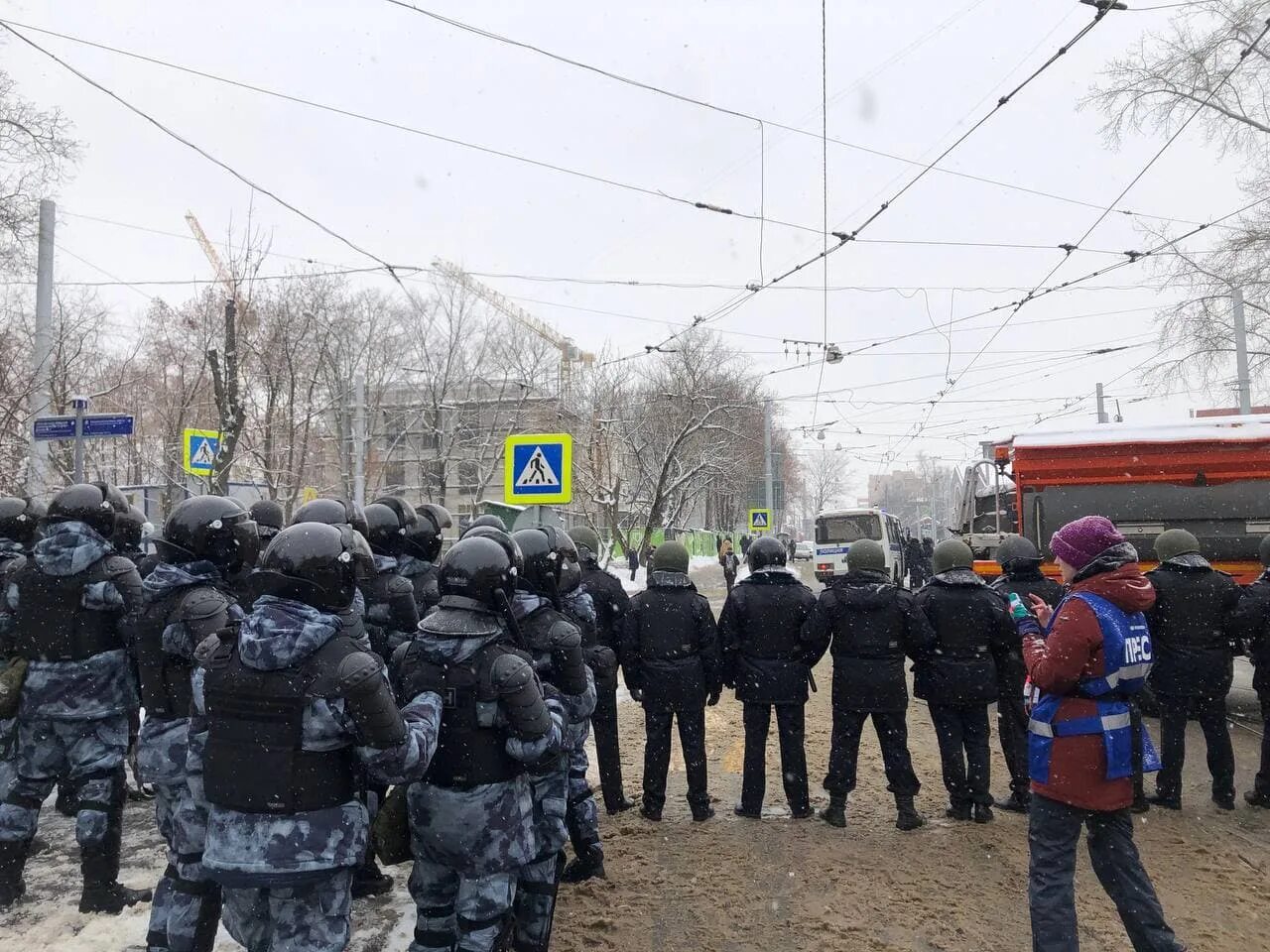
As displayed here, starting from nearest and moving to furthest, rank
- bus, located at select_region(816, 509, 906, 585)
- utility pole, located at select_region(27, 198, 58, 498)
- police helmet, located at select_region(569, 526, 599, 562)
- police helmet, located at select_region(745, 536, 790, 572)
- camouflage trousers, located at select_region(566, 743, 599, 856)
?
camouflage trousers, located at select_region(566, 743, 599, 856) → police helmet, located at select_region(745, 536, 790, 572) → police helmet, located at select_region(569, 526, 599, 562) → utility pole, located at select_region(27, 198, 58, 498) → bus, located at select_region(816, 509, 906, 585)

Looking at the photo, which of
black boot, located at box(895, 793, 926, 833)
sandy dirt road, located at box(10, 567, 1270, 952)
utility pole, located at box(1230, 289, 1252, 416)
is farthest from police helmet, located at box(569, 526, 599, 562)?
utility pole, located at box(1230, 289, 1252, 416)

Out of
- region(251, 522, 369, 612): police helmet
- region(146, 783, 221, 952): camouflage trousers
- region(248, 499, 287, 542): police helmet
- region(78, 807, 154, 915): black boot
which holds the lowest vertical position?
region(78, 807, 154, 915): black boot

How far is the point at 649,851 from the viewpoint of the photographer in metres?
5.46

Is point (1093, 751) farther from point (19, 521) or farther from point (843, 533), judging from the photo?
point (843, 533)

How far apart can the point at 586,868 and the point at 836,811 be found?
1.92 m

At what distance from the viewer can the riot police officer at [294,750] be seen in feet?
9.14

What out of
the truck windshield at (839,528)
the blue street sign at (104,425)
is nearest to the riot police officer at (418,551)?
the blue street sign at (104,425)

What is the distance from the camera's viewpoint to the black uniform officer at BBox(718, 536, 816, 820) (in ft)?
19.8

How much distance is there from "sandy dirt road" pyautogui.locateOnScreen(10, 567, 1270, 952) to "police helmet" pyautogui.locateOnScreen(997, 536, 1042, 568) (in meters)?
1.96

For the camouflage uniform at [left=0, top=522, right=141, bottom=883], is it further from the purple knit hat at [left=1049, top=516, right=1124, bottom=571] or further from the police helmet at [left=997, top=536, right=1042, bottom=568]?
the police helmet at [left=997, top=536, right=1042, bottom=568]

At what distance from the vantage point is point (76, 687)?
4.61 m

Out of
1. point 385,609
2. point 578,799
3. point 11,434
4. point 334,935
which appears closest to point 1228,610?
point 578,799

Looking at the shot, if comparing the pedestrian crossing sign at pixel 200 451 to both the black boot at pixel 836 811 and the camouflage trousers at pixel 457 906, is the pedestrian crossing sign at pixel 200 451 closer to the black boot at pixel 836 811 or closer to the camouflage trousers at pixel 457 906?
the black boot at pixel 836 811

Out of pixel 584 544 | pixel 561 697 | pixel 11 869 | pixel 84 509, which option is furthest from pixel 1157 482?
pixel 11 869
